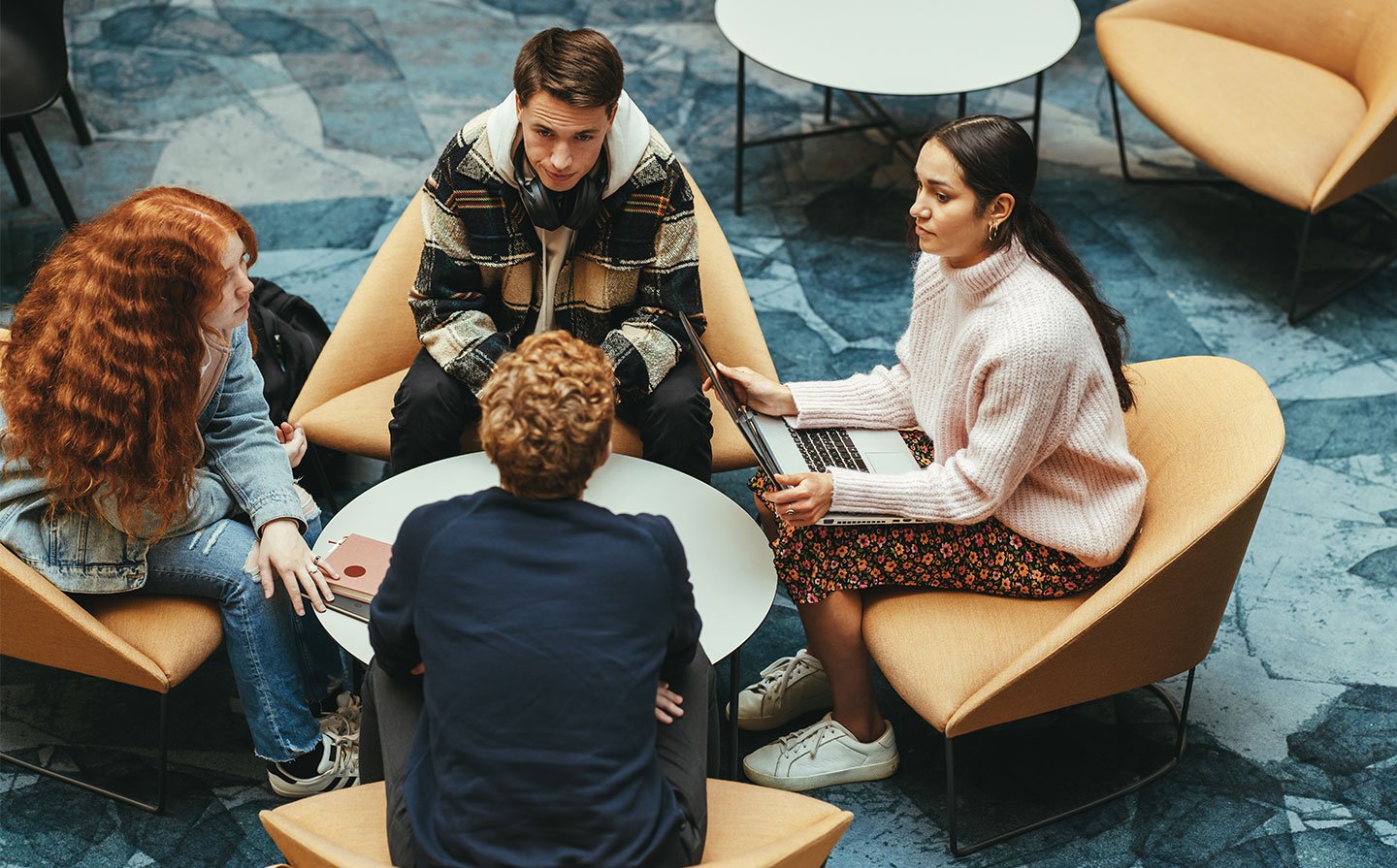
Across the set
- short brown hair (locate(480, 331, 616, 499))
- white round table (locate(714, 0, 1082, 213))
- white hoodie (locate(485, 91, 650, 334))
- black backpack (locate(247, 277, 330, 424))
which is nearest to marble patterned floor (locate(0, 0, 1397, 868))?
black backpack (locate(247, 277, 330, 424))

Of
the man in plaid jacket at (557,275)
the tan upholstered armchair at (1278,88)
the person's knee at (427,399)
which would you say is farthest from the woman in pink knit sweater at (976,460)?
the tan upholstered armchair at (1278,88)

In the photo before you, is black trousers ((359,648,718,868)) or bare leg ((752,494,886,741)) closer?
black trousers ((359,648,718,868))

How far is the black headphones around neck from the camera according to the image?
247cm

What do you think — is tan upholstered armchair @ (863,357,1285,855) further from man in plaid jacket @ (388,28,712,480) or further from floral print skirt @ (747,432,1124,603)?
man in plaid jacket @ (388,28,712,480)

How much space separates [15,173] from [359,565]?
252cm

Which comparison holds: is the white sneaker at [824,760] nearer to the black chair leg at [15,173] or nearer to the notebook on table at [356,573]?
the notebook on table at [356,573]

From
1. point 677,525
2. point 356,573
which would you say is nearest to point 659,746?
point 677,525

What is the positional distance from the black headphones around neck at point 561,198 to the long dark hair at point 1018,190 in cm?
63

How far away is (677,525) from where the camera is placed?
2.33 metres

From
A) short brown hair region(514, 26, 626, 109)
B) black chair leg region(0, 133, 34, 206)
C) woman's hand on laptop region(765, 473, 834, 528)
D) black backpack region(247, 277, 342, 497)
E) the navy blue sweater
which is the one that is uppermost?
short brown hair region(514, 26, 626, 109)

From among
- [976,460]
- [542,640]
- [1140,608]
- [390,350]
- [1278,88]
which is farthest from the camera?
[1278,88]

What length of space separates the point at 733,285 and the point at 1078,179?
185cm

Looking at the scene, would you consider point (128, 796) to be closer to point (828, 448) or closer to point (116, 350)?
point (116, 350)

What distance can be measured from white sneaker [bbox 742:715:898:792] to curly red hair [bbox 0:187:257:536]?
3.85 feet
